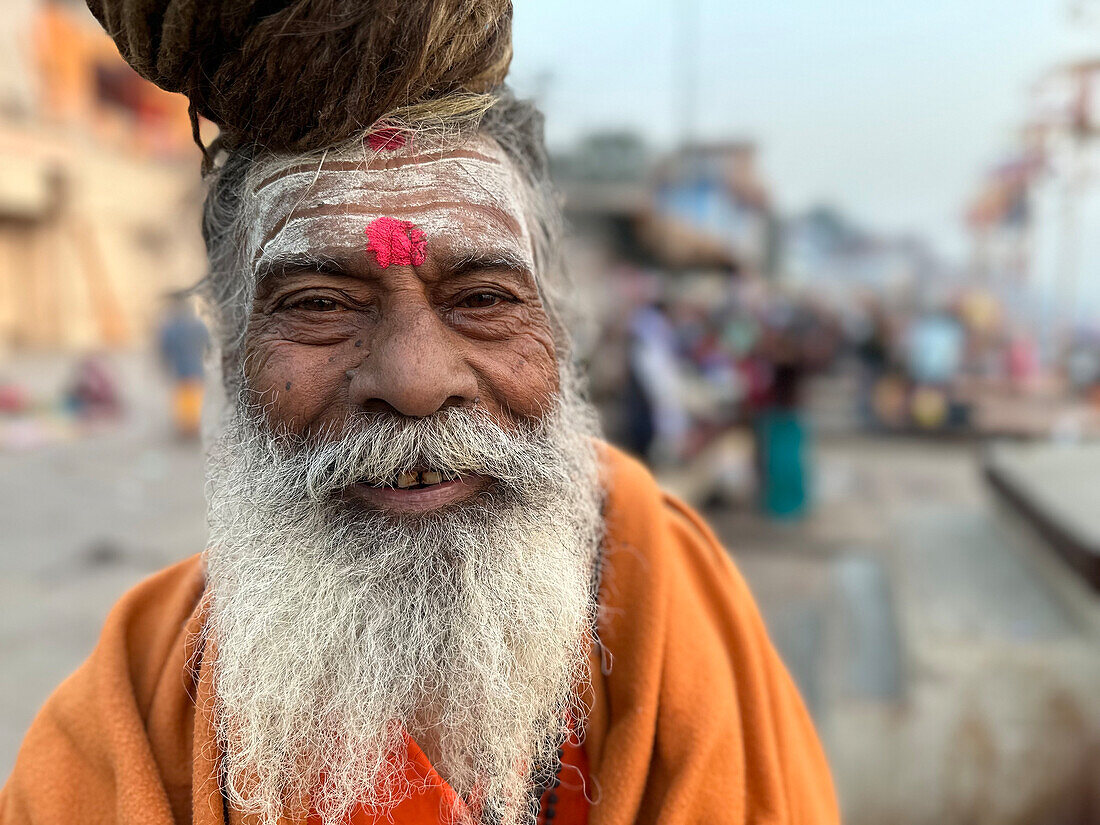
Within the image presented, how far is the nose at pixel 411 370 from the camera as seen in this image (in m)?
1.33

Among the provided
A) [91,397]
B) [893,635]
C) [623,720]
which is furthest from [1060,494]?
[91,397]

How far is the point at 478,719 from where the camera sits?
1515 mm

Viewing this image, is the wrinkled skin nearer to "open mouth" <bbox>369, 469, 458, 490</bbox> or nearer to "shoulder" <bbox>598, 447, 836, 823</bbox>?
"open mouth" <bbox>369, 469, 458, 490</bbox>

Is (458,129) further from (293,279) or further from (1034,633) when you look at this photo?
(1034,633)

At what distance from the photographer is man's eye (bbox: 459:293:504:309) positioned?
148cm

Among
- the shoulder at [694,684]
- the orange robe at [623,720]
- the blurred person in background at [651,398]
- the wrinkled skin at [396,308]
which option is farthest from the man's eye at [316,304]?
the blurred person in background at [651,398]

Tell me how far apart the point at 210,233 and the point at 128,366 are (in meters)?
17.6

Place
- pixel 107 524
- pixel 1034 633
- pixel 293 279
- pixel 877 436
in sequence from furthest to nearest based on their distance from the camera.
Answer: pixel 877 436
pixel 107 524
pixel 1034 633
pixel 293 279

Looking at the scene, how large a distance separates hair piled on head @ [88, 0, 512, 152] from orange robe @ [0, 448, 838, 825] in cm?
97

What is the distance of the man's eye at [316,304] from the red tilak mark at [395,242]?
14 cm

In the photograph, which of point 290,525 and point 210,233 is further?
point 210,233

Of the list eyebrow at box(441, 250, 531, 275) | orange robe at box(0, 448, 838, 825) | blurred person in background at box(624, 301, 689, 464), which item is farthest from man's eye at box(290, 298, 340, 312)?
blurred person in background at box(624, 301, 689, 464)

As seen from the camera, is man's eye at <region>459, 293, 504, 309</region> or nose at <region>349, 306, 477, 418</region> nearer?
nose at <region>349, 306, 477, 418</region>

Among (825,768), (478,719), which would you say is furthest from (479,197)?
(825,768)
